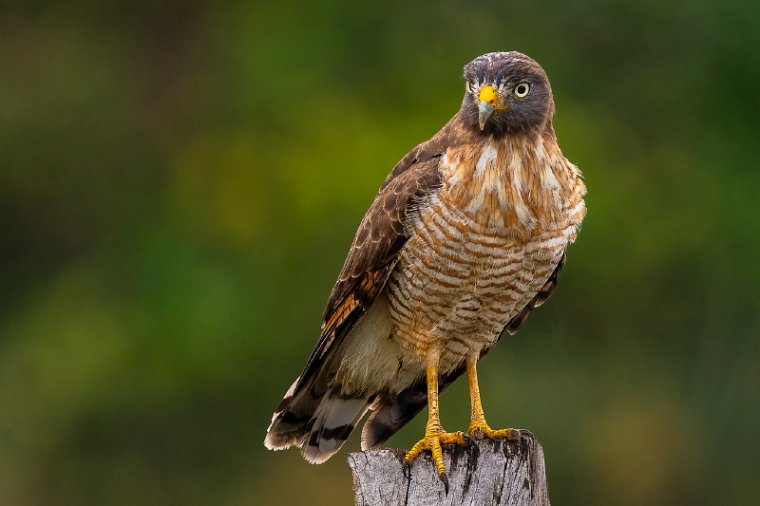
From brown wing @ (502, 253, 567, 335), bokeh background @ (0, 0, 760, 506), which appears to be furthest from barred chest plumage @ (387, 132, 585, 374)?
bokeh background @ (0, 0, 760, 506)

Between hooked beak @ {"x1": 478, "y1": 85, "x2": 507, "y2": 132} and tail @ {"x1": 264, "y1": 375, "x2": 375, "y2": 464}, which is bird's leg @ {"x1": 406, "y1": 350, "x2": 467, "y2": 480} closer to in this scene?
tail @ {"x1": 264, "y1": 375, "x2": 375, "y2": 464}

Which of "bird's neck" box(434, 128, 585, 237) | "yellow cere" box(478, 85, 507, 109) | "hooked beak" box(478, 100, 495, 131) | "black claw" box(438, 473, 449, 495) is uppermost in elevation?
"yellow cere" box(478, 85, 507, 109)

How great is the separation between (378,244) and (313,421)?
805 mm

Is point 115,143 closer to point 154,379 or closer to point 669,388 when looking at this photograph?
point 154,379

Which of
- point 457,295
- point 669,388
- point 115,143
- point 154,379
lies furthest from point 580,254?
point 457,295

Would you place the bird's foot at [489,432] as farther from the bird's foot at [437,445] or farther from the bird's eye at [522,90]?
the bird's eye at [522,90]

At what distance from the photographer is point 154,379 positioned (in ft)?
36.6

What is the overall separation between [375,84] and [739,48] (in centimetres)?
288

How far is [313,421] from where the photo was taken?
5.52 meters

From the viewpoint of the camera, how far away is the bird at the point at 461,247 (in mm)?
4941

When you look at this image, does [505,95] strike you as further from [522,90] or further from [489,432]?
[489,432]

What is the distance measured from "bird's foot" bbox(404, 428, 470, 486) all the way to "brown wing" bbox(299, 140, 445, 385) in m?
0.63

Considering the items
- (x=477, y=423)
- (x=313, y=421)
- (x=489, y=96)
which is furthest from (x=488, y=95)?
(x=313, y=421)

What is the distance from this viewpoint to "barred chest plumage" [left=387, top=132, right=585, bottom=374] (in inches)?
194
